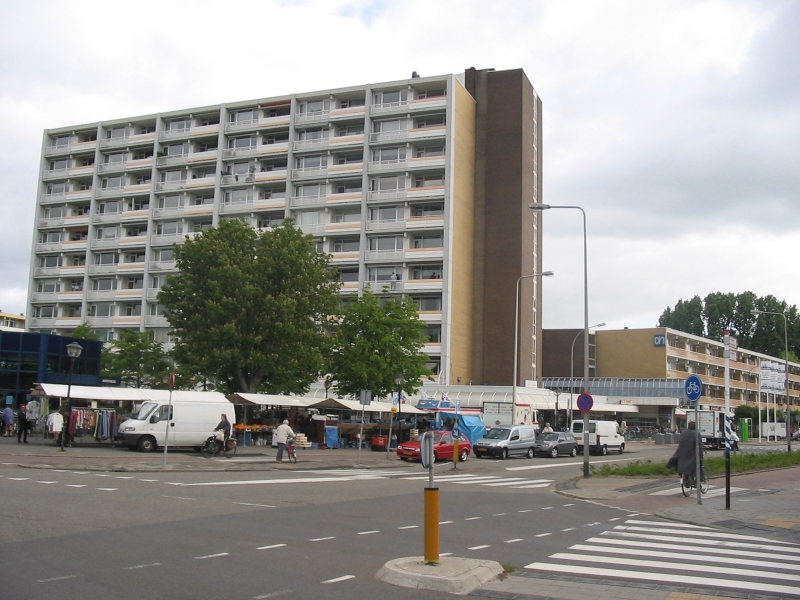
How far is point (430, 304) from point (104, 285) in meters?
35.1

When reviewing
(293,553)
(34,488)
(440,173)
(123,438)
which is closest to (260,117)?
(440,173)

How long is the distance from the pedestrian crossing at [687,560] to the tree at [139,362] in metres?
40.8

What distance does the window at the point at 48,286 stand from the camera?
81.6m

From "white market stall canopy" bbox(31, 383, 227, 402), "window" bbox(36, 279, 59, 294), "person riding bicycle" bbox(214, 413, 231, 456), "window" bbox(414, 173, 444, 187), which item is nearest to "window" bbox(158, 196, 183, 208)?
"window" bbox(36, 279, 59, 294)

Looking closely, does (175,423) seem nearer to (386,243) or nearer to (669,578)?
(669,578)

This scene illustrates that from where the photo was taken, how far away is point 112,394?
34.2 meters

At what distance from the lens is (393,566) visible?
9.23 m

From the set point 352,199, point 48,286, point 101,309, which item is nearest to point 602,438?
point 352,199

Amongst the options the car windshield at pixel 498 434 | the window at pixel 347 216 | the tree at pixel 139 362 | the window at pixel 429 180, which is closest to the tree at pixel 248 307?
the tree at pixel 139 362

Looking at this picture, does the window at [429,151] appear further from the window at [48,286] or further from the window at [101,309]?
the window at [48,286]

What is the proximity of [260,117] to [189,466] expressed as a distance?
5455cm

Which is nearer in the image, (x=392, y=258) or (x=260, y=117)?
(x=392, y=258)

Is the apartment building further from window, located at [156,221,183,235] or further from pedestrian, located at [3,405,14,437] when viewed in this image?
pedestrian, located at [3,405,14,437]

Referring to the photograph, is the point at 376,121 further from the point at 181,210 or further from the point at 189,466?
the point at 189,466
